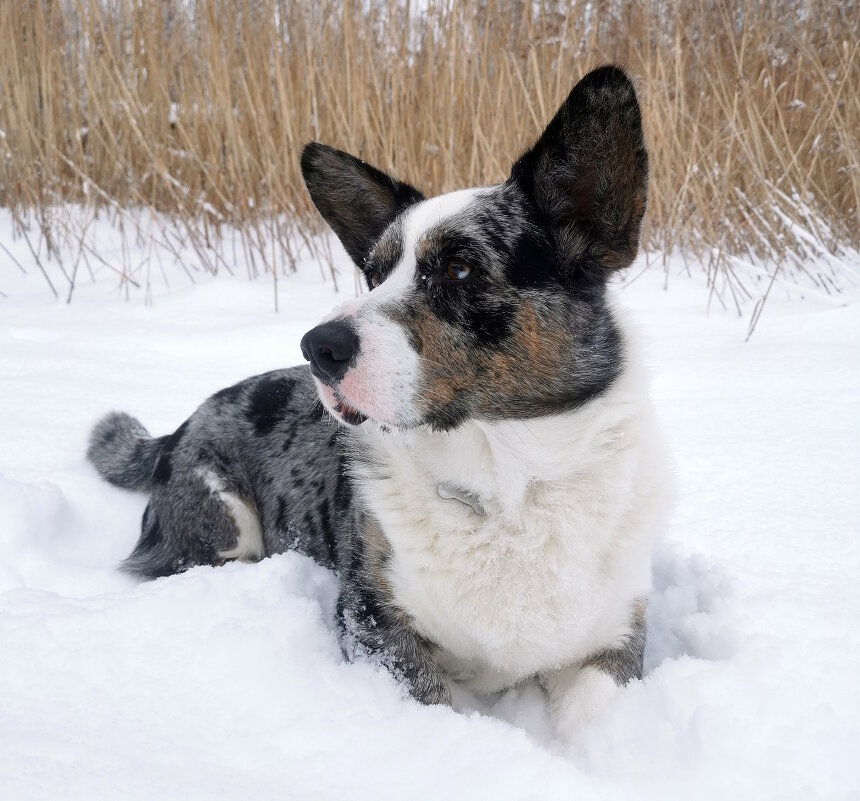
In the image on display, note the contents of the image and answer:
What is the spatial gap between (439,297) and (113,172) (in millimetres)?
5339

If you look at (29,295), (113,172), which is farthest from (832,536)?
(113,172)

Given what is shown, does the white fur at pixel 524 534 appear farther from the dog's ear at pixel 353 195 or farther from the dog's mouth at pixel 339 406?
the dog's ear at pixel 353 195

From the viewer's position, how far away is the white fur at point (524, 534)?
1.86 m

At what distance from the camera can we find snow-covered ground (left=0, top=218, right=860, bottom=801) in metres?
1.43

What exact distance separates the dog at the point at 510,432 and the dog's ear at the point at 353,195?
0.20 meters

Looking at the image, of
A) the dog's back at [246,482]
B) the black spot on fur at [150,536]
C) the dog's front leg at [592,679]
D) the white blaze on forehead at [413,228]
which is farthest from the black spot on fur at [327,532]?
the white blaze on forehead at [413,228]

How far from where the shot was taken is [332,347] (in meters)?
1.63

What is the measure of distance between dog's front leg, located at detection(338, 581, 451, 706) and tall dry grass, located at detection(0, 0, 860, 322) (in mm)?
3586

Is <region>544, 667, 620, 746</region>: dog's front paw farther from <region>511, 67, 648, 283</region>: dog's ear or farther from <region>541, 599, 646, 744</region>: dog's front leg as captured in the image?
<region>511, 67, 648, 283</region>: dog's ear

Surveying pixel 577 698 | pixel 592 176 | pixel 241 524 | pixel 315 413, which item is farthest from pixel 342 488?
pixel 592 176

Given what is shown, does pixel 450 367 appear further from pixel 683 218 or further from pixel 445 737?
pixel 683 218

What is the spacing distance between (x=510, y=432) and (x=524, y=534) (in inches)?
9.6

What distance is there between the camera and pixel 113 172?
6246mm

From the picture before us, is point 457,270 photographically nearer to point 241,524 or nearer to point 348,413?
point 348,413
